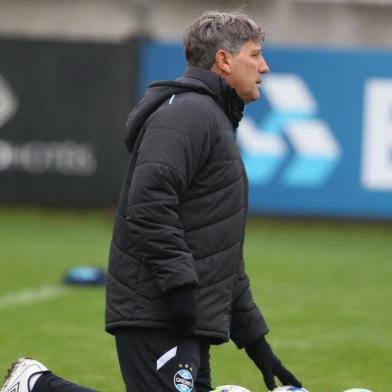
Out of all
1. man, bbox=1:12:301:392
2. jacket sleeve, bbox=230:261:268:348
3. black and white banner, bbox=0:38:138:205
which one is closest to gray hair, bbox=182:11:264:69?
man, bbox=1:12:301:392

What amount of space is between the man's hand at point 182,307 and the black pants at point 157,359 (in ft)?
0.60

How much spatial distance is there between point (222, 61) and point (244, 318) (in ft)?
4.43

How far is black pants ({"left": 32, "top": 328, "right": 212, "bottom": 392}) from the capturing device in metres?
5.66

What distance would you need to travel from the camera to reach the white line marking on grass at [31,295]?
11.4 m

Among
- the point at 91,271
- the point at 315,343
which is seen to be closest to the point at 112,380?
the point at 315,343

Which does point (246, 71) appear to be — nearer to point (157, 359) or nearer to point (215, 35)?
point (215, 35)

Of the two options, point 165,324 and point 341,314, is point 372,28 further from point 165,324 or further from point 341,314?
point 165,324

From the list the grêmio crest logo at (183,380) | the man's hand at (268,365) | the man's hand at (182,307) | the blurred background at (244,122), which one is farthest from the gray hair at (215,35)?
the blurred background at (244,122)

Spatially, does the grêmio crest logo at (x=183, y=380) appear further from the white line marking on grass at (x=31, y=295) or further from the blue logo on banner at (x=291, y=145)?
the blue logo on banner at (x=291, y=145)

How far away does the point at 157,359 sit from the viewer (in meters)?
5.68

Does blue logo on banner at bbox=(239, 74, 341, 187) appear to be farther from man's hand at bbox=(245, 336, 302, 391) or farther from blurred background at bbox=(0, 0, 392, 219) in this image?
man's hand at bbox=(245, 336, 302, 391)

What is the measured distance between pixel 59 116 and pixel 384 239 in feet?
15.4

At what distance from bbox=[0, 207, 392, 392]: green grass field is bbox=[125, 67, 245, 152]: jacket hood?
8.32 ft

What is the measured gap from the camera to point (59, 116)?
59.0ft
